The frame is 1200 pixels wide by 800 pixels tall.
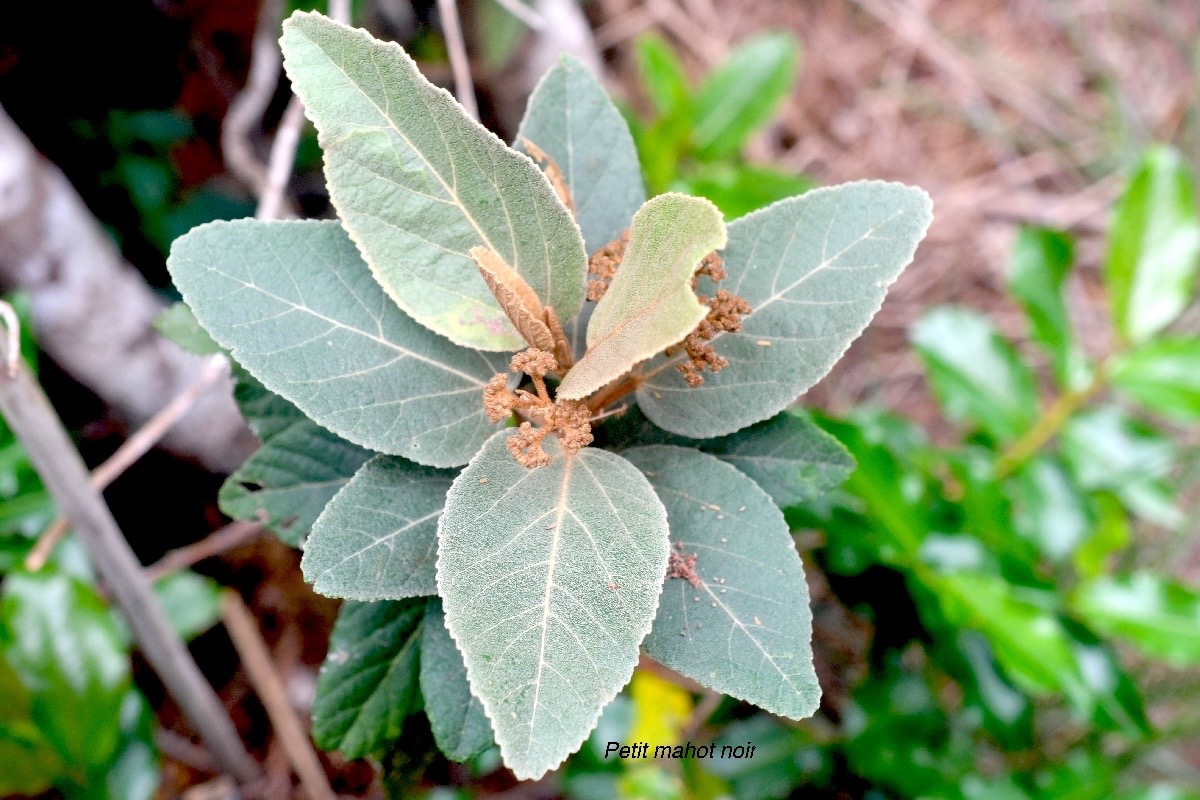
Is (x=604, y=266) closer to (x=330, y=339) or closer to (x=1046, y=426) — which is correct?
(x=330, y=339)

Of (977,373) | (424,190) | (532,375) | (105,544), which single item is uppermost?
(424,190)

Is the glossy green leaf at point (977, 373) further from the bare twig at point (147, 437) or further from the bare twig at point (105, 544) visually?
the bare twig at point (105, 544)

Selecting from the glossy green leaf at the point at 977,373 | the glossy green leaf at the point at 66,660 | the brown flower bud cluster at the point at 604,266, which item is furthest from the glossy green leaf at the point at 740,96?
the glossy green leaf at the point at 66,660

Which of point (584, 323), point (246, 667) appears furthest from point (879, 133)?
point (246, 667)

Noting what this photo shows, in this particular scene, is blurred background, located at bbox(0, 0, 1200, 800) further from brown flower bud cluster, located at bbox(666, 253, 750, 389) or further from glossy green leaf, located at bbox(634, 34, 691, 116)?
brown flower bud cluster, located at bbox(666, 253, 750, 389)

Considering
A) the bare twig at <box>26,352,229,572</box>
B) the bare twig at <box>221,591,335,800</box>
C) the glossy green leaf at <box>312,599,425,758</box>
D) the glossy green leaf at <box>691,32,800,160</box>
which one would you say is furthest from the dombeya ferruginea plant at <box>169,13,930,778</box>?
the glossy green leaf at <box>691,32,800,160</box>

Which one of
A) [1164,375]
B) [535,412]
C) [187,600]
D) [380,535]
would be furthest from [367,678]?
[1164,375]
